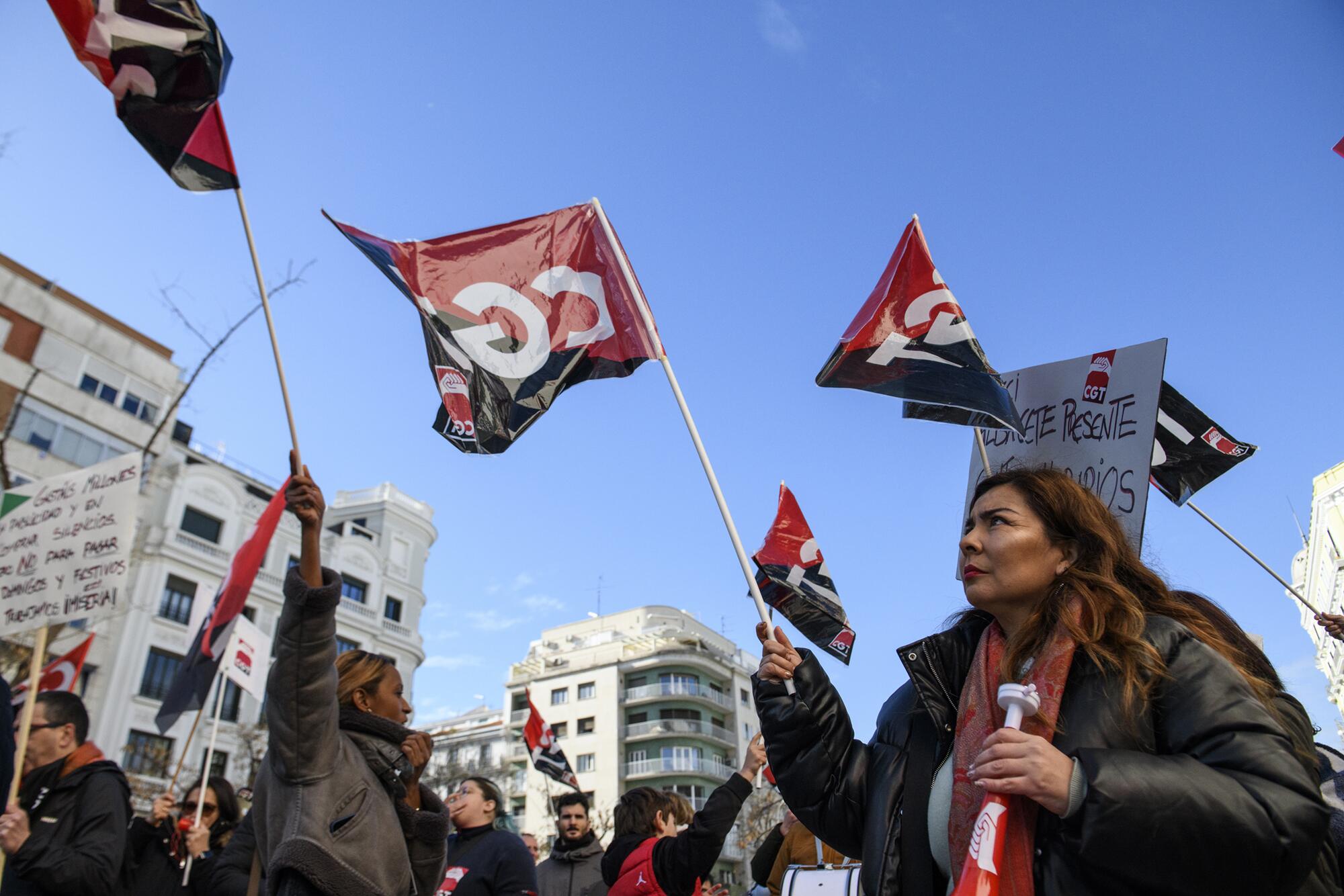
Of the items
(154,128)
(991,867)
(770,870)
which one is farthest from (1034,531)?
(770,870)

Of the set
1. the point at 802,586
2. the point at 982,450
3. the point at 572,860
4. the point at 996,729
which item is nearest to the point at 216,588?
the point at 802,586

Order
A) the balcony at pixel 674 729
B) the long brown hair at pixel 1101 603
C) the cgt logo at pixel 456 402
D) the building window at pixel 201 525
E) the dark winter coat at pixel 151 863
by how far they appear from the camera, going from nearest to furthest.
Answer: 1. the long brown hair at pixel 1101 603
2. the cgt logo at pixel 456 402
3. the dark winter coat at pixel 151 863
4. the building window at pixel 201 525
5. the balcony at pixel 674 729

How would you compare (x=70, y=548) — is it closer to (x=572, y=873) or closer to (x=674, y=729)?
(x=572, y=873)

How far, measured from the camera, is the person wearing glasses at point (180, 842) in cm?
485

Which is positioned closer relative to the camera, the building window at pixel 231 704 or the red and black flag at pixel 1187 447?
the red and black flag at pixel 1187 447

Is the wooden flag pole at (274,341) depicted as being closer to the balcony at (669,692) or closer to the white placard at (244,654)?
the white placard at (244,654)

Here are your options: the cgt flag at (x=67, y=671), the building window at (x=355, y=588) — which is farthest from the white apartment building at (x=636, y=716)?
the cgt flag at (x=67, y=671)

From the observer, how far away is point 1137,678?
1983 mm

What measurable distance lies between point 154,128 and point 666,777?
5891cm

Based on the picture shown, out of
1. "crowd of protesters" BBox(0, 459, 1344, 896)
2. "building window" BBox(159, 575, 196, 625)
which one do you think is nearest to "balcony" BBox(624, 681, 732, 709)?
"building window" BBox(159, 575, 196, 625)

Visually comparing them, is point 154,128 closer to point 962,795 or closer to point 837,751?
point 837,751

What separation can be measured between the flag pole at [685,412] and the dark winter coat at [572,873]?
3.38 meters

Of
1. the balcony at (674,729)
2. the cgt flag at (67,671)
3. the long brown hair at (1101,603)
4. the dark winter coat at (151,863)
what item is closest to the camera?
the long brown hair at (1101,603)

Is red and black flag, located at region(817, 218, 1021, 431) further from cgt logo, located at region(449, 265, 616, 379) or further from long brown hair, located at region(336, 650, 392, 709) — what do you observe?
long brown hair, located at region(336, 650, 392, 709)
